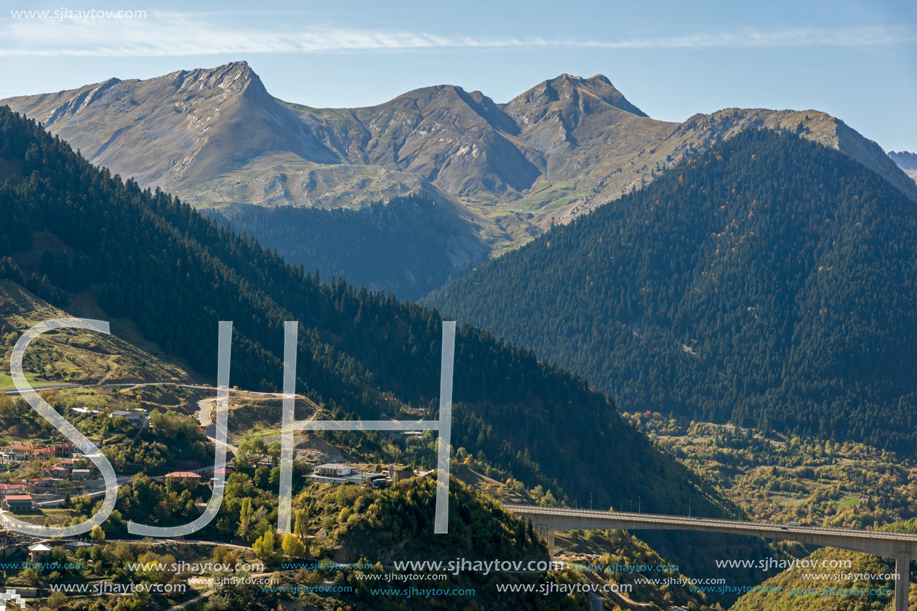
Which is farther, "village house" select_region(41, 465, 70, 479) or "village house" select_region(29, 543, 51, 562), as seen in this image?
"village house" select_region(41, 465, 70, 479)

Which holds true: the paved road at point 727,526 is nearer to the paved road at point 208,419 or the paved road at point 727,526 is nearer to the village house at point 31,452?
the paved road at point 208,419

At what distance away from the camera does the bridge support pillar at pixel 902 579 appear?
13175cm

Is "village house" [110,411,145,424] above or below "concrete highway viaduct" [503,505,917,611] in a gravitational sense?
above

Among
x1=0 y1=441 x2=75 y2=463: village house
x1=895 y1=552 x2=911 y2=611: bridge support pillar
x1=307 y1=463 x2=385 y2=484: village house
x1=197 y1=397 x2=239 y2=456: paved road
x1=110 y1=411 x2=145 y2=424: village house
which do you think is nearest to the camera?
x1=307 y1=463 x2=385 y2=484: village house

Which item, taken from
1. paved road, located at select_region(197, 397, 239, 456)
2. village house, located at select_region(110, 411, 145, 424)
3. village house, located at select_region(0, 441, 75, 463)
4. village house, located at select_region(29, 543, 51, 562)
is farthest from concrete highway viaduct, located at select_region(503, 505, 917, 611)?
village house, located at select_region(29, 543, 51, 562)

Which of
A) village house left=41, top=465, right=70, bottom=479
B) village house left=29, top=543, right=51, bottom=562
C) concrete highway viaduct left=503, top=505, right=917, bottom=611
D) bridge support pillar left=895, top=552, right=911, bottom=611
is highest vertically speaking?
village house left=41, top=465, right=70, bottom=479

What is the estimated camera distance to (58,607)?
83.4 metres

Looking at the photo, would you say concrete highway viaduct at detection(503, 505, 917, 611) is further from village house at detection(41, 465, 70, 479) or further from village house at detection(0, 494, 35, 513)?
village house at detection(0, 494, 35, 513)

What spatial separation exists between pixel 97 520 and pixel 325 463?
31757 millimetres

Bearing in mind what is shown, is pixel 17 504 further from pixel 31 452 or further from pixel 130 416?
pixel 130 416

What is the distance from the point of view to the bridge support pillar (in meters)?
132

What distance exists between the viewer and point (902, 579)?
134 m

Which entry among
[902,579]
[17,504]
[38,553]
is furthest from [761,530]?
[17,504]

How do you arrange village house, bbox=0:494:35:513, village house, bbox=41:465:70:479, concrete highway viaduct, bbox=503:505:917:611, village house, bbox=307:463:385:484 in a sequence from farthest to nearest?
concrete highway viaduct, bbox=503:505:917:611, village house, bbox=307:463:385:484, village house, bbox=41:465:70:479, village house, bbox=0:494:35:513
